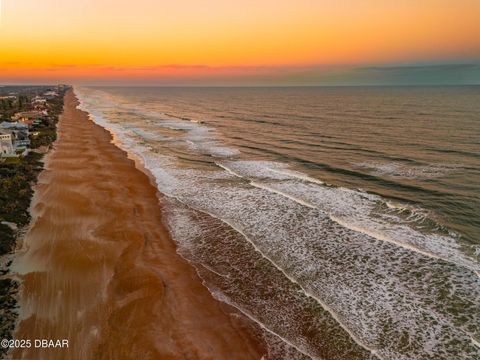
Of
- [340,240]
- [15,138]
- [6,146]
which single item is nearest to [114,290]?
[340,240]

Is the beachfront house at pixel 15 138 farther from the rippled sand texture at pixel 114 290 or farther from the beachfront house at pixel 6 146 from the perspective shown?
the rippled sand texture at pixel 114 290

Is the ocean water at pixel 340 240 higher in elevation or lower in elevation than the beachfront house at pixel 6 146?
lower

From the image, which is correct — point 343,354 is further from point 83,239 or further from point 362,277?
point 83,239

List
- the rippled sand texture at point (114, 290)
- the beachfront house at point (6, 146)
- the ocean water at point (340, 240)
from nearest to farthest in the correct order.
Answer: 1. the rippled sand texture at point (114, 290)
2. the ocean water at point (340, 240)
3. the beachfront house at point (6, 146)

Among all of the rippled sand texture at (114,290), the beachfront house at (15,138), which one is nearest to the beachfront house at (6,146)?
the beachfront house at (15,138)

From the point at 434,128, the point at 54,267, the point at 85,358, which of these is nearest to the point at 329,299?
the point at 85,358
